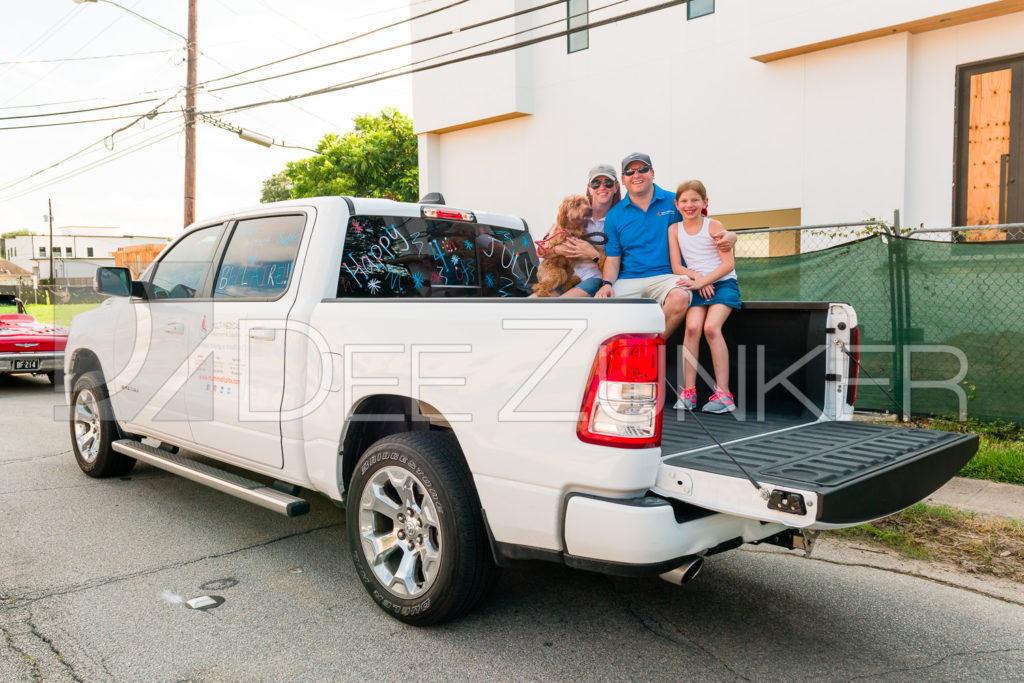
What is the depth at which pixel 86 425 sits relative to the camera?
616 cm

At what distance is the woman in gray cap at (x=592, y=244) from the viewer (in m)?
4.88

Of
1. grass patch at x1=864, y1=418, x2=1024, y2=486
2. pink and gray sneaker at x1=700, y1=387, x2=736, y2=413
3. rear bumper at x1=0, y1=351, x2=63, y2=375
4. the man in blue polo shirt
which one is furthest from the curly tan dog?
rear bumper at x1=0, y1=351, x2=63, y2=375

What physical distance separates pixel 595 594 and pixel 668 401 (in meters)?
1.30

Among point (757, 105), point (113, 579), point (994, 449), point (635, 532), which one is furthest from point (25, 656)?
point (757, 105)

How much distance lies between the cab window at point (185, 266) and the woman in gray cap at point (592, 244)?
2.24 metres

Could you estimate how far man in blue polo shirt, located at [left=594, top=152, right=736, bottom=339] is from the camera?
16.1 feet

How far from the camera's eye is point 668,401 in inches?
184

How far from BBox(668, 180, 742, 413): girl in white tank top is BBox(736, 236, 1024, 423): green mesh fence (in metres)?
3.21

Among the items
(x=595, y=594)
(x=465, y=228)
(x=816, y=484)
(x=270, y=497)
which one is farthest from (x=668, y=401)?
(x=270, y=497)

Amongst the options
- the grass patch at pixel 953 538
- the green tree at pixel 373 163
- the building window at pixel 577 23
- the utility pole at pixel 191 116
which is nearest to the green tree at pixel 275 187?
the green tree at pixel 373 163

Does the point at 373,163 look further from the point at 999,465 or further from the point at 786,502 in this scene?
the point at 786,502

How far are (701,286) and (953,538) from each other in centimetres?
221

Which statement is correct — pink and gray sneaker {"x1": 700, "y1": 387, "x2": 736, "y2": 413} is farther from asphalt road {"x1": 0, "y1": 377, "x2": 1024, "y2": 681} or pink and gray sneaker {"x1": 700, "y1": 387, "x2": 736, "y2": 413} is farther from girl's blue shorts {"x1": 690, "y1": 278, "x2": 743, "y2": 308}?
asphalt road {"x1": 0, "y1": 377, "x2": 1024, "y2": 681}

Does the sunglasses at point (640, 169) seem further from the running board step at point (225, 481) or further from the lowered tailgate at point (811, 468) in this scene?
the running board step at point (225, 481)
